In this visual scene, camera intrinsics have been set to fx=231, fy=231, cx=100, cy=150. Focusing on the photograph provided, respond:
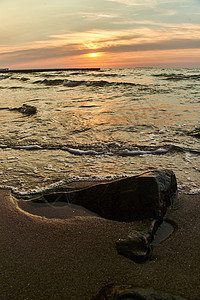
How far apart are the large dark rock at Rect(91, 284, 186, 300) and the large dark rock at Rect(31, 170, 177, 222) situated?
0.78 m

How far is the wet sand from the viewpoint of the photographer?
1.57m

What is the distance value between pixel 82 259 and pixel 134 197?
77 centimetres

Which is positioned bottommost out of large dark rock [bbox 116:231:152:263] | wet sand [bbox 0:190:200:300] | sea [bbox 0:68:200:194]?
wet sand [bbox 0:190:200:300]

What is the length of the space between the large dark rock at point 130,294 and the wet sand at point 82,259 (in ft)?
0.26

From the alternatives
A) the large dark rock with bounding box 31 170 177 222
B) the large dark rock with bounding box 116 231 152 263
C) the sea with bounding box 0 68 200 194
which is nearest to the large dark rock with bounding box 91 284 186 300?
the large dark rock with bounding box 116 231 152 263

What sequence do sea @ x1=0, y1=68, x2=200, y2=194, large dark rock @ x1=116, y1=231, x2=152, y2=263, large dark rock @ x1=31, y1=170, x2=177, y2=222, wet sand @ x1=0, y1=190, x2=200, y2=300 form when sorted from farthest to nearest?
sea @ x1=0, y1=68, x2=200, y2=194
large dark rock @ x1=31, y1=170, x2=177, y2=222
large dark rock @ x1=116, y1=231, x2=152, y2=263
wet sand @ x1=0, y1=190, x2=200, y2=300

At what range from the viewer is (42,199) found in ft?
9.04

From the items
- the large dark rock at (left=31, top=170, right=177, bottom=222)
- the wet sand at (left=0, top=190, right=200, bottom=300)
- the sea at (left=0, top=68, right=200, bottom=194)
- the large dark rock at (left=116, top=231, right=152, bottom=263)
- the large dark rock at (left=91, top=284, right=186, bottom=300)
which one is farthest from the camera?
the sea at (left=0, top=68, right=200, bottom=194)

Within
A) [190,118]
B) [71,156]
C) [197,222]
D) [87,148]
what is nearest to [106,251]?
[197,222]

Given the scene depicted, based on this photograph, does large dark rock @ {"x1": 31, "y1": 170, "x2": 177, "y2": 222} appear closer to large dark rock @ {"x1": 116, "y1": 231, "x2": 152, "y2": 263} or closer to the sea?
large dark rock @ {"x1": 116, "y1": 231, "x2": 152, "y2": 263}

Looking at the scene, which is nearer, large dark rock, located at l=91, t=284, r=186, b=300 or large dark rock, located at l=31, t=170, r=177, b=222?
large dark rock, located at l=91, t=284, r=186, b=300

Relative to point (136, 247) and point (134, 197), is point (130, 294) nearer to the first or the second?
point (136, 247)

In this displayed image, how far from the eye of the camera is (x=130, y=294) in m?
1.40

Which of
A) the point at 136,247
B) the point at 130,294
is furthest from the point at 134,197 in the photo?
the point at 130,294
